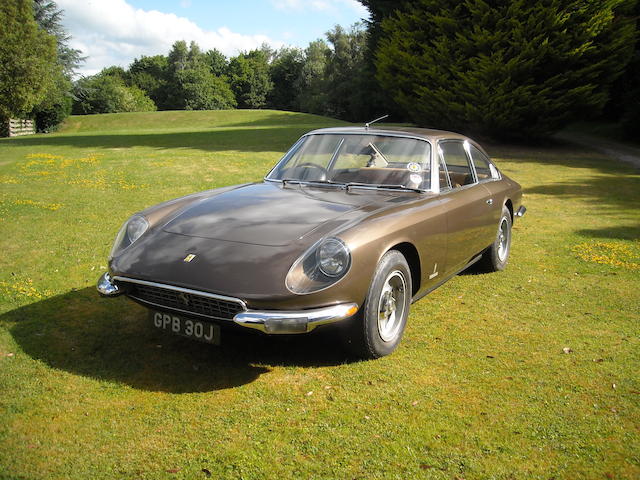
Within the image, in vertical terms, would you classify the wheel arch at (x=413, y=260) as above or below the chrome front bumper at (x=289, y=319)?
above

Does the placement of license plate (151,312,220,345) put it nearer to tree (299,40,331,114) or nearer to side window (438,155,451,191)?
side window (438,155,451,191)

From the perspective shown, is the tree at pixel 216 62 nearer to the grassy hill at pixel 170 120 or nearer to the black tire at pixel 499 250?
the grassy hill at pixel 170 120

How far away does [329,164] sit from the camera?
5.09 m

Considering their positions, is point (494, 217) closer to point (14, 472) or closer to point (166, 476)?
point (166, 476)

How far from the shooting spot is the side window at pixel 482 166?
232 inches

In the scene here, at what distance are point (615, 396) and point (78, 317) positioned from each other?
408 centimetres

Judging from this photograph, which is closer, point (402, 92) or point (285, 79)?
point (402, 92)

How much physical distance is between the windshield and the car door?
0.87ft

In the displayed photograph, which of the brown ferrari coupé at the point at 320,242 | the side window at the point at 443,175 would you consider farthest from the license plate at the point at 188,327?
the side window at the point at 443,175

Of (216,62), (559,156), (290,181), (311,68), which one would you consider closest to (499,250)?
(290,181)

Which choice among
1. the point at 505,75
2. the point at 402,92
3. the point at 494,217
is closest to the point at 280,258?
the point at 494,217

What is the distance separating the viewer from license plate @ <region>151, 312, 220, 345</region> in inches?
137

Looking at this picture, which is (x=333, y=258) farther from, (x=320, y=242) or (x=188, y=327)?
(x=188, y=327)

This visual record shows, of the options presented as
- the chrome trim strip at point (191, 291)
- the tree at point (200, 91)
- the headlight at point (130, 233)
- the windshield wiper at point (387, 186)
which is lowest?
the chrome trim strip at point (191, 291)
